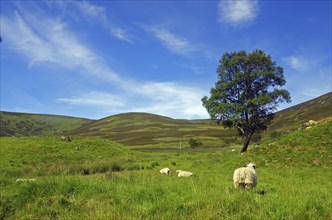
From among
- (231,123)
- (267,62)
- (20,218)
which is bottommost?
(20,218)

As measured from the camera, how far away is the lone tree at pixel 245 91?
4900cm

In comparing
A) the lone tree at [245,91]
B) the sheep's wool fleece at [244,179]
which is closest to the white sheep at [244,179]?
the sheep's wool fleece at [244,179]

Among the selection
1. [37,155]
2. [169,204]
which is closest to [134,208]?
[169,204]

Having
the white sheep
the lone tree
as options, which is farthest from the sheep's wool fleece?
the lone tree

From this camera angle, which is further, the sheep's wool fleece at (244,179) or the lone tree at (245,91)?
the lone tree at (245,91)

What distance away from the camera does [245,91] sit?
4991 cm

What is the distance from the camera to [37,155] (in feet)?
147

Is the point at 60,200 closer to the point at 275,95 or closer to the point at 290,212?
the point at 290,212

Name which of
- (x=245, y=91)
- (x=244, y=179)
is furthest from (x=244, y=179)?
(x=245, y=91)

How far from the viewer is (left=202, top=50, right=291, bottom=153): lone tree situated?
49000mm

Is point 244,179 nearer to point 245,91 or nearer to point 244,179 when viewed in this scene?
point 244,179

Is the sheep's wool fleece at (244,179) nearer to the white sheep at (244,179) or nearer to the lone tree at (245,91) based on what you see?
the white sheep at (244,179)

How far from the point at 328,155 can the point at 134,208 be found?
25.5 metres

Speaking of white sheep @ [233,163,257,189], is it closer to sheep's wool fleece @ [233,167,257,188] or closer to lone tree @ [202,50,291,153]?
sheep's wool fleece @ [233,167,257,188]
